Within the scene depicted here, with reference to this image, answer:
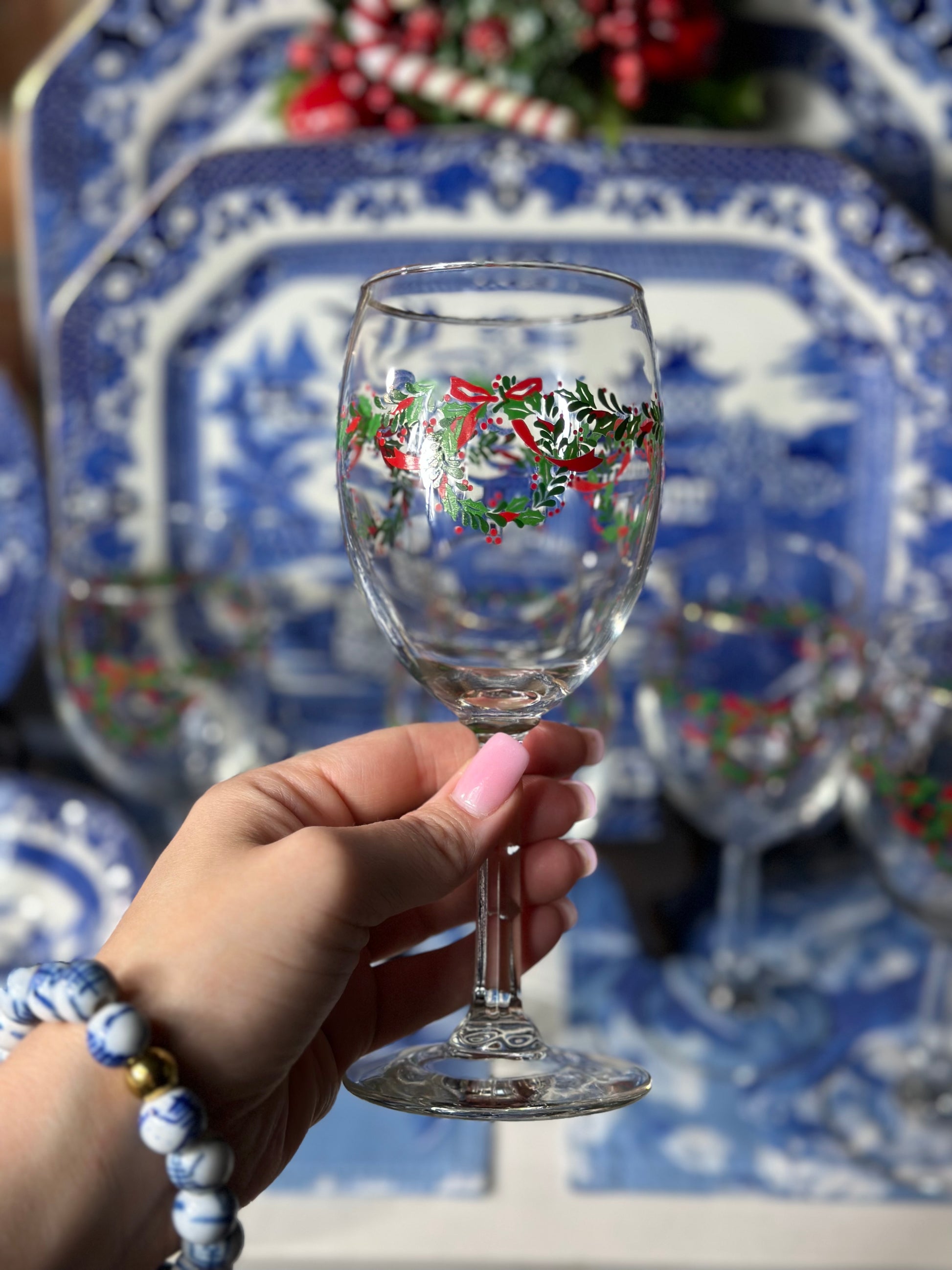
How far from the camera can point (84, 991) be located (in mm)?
320

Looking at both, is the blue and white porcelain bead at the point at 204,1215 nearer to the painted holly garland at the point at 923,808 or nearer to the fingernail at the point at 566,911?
the fingernail at the point at 566,911

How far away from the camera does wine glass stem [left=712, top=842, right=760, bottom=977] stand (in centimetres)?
77

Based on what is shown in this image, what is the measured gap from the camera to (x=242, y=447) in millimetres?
874

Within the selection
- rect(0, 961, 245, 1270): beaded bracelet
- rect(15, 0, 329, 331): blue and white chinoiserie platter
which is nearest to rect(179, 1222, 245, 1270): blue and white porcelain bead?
rect(0, 961, 245, 1270): beaded bracelet

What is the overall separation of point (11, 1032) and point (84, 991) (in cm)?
5

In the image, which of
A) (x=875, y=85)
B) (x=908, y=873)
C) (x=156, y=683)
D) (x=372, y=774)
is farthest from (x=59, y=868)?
(x=875, y=85)

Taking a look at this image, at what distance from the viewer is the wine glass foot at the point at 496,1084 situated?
369mm

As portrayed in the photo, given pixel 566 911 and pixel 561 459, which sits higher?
pixel 561 459

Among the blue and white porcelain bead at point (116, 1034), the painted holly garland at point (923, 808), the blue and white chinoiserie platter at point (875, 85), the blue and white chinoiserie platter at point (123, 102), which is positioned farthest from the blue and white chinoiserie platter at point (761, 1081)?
the blue and white chinoiserie platter at point (123, 102)

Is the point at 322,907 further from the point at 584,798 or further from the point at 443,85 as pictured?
the point at 443,85

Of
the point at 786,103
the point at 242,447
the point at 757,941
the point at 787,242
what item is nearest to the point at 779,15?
the point at 786,103

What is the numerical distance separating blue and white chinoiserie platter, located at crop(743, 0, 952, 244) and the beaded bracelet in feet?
2.31

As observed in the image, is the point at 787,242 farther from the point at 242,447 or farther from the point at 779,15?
the point at 242,447

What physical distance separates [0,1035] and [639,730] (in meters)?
0.54
